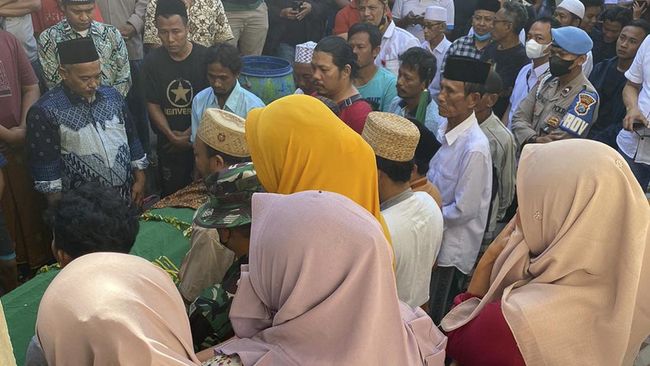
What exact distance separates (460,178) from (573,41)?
1.72 metres

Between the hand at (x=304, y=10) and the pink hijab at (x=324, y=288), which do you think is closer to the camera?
the pink hijab at (x=324, y=288)

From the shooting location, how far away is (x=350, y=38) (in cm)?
480

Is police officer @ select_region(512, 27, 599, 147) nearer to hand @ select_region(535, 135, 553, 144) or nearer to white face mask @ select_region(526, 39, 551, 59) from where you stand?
hand @ select_region(535, 135, 553, 144)

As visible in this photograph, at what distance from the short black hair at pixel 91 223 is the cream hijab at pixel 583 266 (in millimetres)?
1281

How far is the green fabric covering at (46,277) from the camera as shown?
254 cm

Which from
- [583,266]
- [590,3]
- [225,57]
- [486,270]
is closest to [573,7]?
[590,3]

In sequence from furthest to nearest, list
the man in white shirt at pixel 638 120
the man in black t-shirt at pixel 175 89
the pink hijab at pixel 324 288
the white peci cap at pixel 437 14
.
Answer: the white peci cap at pixel 437 14
the man in black t-shirt at pixel 175 89
the man in white shirt at pixel 638 120
the pink hijab at pixel 324 288

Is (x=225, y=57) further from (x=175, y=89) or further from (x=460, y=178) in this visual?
(x=460, y=178)

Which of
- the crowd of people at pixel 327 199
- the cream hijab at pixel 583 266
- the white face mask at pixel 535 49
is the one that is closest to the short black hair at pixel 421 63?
the crowd of people at pixel 327 199

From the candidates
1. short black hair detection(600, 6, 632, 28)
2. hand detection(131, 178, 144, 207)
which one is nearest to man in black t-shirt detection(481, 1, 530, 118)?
short black hair detection(600, 6, 632, 28)

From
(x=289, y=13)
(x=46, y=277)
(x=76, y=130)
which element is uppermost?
(x=76, y=130)

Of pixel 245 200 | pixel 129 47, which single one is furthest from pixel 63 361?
pixel 129 47

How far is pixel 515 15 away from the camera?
552cm

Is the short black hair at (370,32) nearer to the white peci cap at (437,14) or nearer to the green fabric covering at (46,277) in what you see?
the white peci cap at (437,14)
